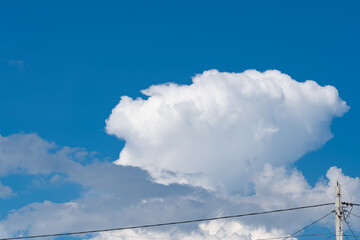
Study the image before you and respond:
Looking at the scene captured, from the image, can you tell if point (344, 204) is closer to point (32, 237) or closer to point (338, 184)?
point (338, 184)

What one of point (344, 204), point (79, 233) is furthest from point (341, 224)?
point (79, 233)

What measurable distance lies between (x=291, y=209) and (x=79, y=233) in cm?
1848

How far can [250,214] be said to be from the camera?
53.7 meters

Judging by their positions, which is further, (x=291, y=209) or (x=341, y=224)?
(x=291, y=209)

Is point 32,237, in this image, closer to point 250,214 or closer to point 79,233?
point 79,233

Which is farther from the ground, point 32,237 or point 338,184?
point 338,184

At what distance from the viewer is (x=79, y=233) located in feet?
173

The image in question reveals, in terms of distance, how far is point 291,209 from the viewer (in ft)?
176

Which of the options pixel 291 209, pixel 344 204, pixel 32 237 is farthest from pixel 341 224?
pixel 32 237

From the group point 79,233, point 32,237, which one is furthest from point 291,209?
point 32,237

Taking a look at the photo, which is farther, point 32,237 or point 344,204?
point 32,237

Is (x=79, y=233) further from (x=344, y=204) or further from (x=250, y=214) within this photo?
(x=344, y=204)

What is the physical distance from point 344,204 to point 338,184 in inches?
66.9

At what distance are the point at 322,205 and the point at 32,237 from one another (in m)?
25.5
